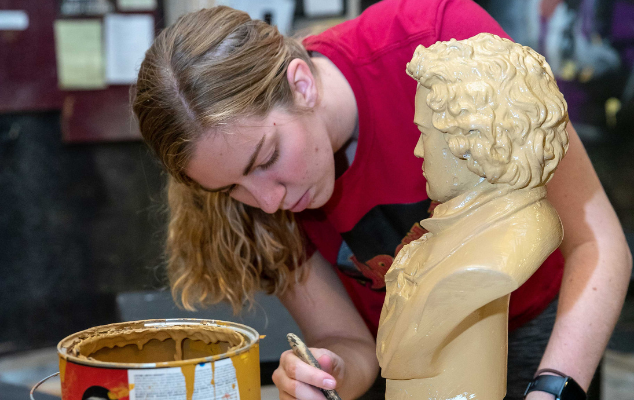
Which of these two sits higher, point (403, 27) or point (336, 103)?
point (403, 27)

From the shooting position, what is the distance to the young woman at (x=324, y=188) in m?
0.90

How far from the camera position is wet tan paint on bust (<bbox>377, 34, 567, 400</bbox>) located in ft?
2.19

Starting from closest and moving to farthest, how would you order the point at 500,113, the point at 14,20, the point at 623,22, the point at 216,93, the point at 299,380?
the point at 500,113
the point at 299,380
the point at 216,93
the point at 14,20
the point at 623,22

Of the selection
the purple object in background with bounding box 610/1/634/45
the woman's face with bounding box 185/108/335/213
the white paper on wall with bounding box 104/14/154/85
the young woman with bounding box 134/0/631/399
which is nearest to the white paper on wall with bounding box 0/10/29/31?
the white paper on wall with bounding box 104/14/154/85

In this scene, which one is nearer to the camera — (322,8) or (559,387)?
(559,387)

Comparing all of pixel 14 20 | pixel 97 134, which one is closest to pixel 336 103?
pixel 97 134

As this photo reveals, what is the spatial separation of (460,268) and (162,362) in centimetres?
32

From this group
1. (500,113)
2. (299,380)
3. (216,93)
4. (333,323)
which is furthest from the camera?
(333,323)

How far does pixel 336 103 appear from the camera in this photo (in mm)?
1061

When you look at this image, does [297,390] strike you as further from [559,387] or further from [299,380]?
[559,387]

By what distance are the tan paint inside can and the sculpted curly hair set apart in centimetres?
32

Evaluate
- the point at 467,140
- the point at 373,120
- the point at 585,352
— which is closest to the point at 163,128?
the point at 373,120

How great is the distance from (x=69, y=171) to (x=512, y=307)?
2.22m

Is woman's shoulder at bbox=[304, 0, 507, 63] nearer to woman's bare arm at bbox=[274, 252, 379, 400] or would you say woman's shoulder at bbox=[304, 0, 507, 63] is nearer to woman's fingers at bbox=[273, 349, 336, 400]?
woman's bare arm at bbox=[274, 252, 379, 400]
